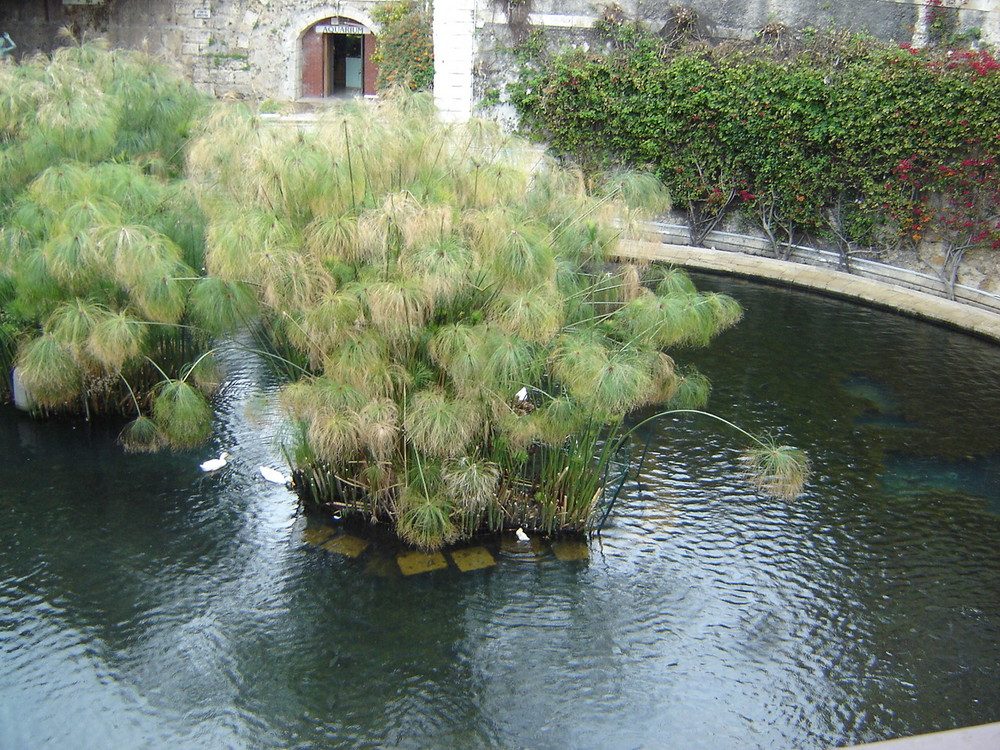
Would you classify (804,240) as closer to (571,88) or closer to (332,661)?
(571,88)

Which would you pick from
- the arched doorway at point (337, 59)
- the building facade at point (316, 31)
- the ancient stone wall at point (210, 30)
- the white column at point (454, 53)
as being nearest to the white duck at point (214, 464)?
the white column at point (454, 53)

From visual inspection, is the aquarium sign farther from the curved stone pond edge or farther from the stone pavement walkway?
the stone pavement walkway

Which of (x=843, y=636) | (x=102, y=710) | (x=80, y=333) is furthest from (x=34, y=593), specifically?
(x=843, y=636)

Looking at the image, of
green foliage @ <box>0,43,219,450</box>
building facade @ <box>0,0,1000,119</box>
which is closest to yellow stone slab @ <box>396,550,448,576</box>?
green foliage @ <box>0,43,219,450</box>

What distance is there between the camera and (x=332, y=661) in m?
5.05

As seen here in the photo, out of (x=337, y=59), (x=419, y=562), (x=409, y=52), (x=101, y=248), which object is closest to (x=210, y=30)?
(x=337, y=59)

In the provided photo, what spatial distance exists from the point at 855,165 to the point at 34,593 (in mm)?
11099

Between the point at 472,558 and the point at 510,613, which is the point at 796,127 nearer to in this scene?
the point at 472,558

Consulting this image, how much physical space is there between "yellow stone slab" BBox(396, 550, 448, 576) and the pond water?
7cm

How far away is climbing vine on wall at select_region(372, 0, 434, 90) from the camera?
17219mm

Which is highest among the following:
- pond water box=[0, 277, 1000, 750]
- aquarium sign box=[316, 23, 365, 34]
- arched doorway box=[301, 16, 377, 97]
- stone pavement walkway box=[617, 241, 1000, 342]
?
aquarium sign box=[316, 23, 365, 34]

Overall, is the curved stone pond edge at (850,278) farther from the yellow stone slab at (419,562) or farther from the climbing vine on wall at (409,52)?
the climbing vine on wall at (409,52)

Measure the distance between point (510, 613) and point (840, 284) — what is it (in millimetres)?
7899

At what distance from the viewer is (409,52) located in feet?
57.0
